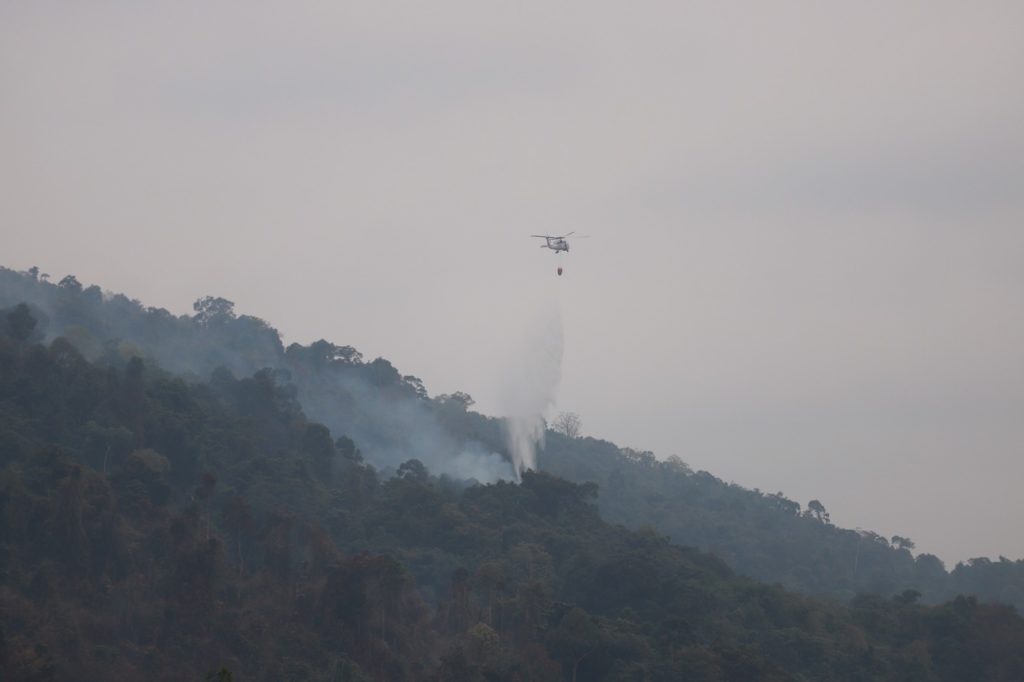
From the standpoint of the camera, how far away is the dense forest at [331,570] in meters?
59.5

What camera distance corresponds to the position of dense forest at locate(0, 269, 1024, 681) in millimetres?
59531

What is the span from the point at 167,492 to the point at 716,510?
223 feet

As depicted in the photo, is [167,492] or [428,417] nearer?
[167,492]

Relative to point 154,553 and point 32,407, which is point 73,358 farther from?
Answer: point 154,553

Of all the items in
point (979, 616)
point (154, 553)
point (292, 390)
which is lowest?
point (154, 553)

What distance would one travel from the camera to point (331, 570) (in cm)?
6406

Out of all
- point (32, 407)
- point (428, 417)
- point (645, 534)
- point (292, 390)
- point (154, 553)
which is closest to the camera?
point (154, 553)

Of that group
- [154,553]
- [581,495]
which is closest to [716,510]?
[581,495]

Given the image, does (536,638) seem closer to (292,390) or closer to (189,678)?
(189,678)

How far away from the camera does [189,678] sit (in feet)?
185

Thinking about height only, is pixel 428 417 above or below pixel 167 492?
above

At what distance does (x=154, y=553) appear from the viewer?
64.5 meters

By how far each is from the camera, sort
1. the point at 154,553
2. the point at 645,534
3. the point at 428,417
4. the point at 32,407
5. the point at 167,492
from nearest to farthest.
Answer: the point at 154,553 < the point at 167,492 < the point at 32,407 < the point at 645,534 < the point at 428,417

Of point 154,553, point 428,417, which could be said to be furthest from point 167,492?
point 428,417
